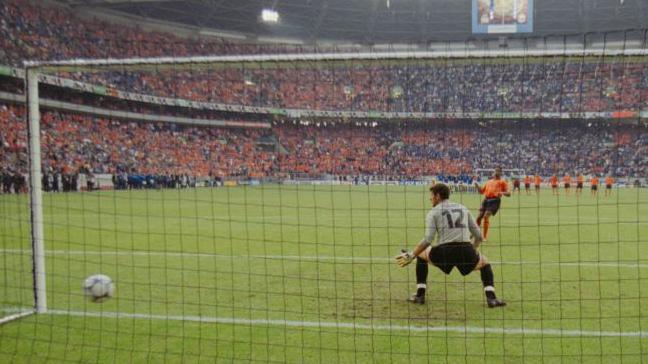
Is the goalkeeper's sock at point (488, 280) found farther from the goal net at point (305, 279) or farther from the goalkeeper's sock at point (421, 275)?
the goalkeeper's sock at point (421, 275)

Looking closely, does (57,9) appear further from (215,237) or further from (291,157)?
(215,237)

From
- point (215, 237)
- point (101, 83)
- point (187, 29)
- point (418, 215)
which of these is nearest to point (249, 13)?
point (187, 29)

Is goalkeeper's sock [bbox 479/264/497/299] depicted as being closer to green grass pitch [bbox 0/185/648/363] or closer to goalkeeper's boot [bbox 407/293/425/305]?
green grass pitch [bbox 0/185/648/363]

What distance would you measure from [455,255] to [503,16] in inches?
1330

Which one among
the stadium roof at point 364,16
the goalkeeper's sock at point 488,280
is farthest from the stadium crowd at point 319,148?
the goalkeeper's sock at point 488,280

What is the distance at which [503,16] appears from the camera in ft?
116

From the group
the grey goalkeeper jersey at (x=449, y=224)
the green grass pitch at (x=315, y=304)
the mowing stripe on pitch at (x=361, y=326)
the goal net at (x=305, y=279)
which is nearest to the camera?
the green grass pitch at (x=315, y=304)

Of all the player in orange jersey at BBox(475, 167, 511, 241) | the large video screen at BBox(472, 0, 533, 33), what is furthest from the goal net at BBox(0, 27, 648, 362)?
the large video screen at BBox(472, 0, 533, 33)

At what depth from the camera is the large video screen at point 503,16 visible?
34.9m

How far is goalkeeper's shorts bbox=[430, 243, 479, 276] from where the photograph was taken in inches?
236

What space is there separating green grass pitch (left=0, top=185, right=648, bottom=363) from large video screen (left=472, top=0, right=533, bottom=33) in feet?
86.3

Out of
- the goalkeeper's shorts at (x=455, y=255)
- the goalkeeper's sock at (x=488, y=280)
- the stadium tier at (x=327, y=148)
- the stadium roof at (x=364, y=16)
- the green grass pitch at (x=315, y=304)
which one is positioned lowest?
the green grass pitch at (x=315, y=304)

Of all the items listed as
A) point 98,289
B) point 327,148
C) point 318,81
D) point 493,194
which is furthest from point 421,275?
point 318,81

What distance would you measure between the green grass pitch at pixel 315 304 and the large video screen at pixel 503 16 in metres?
26.3
